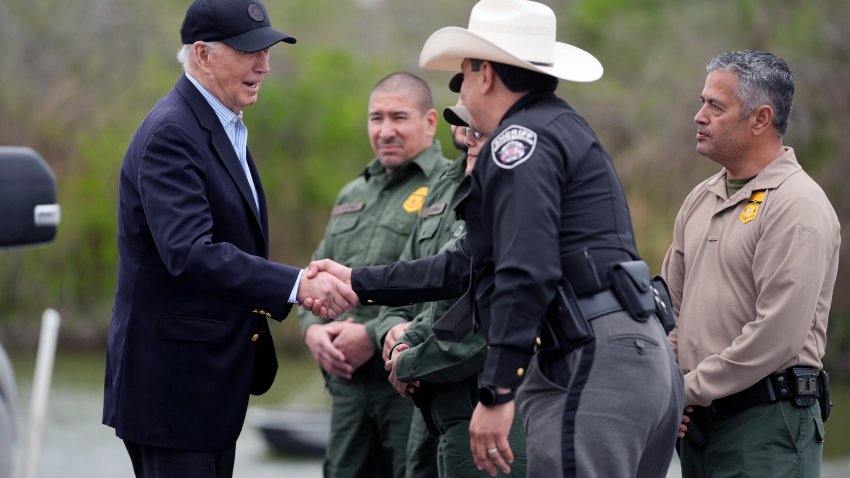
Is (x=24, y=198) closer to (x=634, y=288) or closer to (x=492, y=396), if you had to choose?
(x=492, y=396)

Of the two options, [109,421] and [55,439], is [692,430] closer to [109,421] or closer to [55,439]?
[109,421]

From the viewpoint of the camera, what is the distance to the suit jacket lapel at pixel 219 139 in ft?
13.0

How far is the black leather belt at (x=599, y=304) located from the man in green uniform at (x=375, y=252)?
77.7 inches

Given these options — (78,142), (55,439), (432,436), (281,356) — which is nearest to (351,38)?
(78,142)

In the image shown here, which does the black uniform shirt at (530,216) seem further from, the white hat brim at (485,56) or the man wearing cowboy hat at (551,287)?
the white hat brim at (485,56)

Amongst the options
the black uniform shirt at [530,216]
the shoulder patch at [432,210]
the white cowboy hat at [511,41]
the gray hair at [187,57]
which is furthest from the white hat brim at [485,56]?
the shoulder patch at [432,210]

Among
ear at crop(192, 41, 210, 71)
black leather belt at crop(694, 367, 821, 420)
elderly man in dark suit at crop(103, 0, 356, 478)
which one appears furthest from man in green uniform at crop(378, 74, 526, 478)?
ear at crop(192, 41, 210, 71)

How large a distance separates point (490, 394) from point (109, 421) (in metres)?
1.45

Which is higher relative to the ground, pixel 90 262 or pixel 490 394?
pixel 490 394

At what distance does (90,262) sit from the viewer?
2186 cm

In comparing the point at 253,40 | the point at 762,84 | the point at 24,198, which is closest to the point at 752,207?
the point at 762,84

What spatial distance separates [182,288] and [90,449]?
528 inches

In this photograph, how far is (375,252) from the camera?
542 centimetres

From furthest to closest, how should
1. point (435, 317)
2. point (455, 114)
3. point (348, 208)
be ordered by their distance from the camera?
point (348, 208) < point (455, 114) < point (435, 317)
